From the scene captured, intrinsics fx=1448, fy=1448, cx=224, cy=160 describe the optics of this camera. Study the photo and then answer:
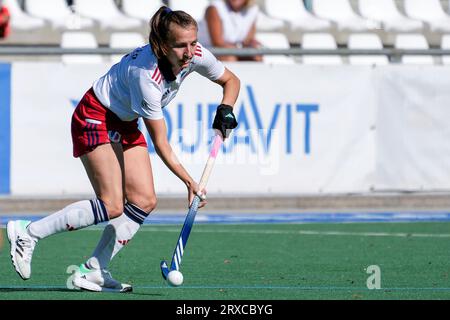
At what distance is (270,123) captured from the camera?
15.1m

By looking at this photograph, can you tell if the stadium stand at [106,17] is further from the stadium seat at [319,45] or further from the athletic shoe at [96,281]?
the athletic shoe at [96,281]

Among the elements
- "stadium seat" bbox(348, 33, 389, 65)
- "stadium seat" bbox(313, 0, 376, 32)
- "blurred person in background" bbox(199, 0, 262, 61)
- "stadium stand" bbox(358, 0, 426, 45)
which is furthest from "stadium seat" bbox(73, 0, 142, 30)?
"stadium stand" bbox(358, 0, 426, 45)

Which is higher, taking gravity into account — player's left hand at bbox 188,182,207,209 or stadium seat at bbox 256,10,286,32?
stadium seat at bbox 256,10,286,32

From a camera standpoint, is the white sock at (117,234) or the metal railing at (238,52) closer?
the white sock at (117,234)

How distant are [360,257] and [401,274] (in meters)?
1.12

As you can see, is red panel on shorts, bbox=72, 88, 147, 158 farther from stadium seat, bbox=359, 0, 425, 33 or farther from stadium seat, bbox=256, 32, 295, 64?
stadium seat, bbox=359, 0, 425, 33

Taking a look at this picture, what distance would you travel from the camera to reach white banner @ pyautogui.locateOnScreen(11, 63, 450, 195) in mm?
14703

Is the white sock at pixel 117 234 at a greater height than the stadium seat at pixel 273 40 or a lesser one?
lesser

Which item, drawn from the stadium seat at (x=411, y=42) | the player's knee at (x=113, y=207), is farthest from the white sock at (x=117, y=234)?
the stadium seat at (x=411, y=42)

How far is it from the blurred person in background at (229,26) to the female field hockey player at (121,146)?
6.57 meters

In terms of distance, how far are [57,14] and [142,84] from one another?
9.86 m

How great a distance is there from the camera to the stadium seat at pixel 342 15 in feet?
63.5
